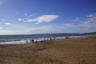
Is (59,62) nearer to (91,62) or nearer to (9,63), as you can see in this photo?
(91,62)

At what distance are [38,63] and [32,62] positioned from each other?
2.02 feet

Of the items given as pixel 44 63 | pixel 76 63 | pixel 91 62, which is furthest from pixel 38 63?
pixel 91 62

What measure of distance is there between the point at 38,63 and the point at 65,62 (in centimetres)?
246

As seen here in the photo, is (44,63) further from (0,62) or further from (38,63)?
(0,62)

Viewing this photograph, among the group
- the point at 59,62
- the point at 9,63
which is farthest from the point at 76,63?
the point at 9,63

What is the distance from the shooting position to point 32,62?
1273 cm

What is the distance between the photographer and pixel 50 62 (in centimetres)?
1270

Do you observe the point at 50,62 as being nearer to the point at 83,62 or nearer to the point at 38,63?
the point at 38,63

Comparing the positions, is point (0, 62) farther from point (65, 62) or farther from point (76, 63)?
point (76, 63)

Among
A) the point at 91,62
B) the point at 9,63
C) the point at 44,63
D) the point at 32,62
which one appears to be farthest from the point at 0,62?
the point at 91,62

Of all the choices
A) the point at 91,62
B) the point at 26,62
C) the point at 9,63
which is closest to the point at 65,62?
the point at 91,62

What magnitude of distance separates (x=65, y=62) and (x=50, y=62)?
1372 mm

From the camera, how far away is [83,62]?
1257 cm

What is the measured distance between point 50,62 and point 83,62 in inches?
117
